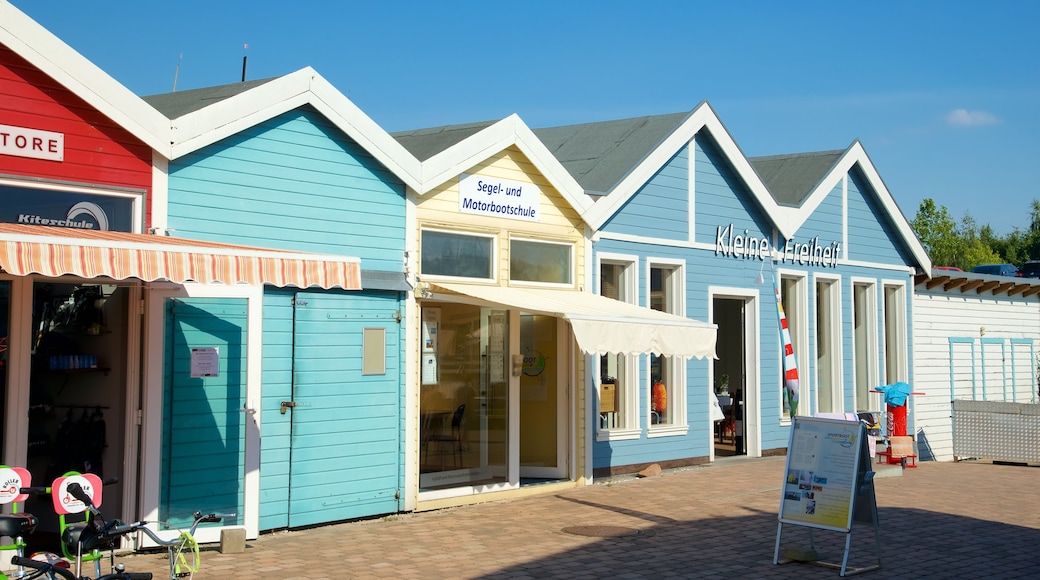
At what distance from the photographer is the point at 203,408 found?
9.66 meters

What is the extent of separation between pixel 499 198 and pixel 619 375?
343 centimetres

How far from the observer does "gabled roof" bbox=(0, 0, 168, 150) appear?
848 centimetres

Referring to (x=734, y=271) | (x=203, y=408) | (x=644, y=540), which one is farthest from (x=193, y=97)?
(x=734, y=271)

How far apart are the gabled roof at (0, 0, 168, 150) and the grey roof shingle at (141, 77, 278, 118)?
627mm

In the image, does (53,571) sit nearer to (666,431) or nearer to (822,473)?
(822,473)

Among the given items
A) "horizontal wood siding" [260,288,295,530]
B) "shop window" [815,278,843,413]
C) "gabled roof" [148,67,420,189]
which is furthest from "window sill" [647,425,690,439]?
"horizontal wood siding" [260,288,295,530]

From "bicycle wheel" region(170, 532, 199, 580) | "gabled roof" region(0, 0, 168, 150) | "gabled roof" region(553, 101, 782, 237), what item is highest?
"gabled roof" region(553, 101, 782, 237)

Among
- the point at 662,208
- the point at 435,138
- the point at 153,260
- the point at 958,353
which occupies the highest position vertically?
the point at 435,138

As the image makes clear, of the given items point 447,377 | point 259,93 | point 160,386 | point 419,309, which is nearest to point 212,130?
point 259,93

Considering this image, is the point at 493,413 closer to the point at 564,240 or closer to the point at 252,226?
the point at 564,240

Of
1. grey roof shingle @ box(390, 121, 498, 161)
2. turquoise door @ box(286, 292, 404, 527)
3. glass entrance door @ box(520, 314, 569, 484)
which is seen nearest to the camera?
turquoise door @ box(286, 292, 404, 527)

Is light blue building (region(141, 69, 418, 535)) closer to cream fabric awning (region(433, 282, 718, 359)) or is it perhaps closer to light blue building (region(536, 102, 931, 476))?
cream fabric awning (region(433, 282, 718, 359))

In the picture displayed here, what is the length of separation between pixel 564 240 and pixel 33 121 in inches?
263

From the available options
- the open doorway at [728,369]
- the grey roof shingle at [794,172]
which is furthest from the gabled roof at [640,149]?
the open doorway at [728,369]
